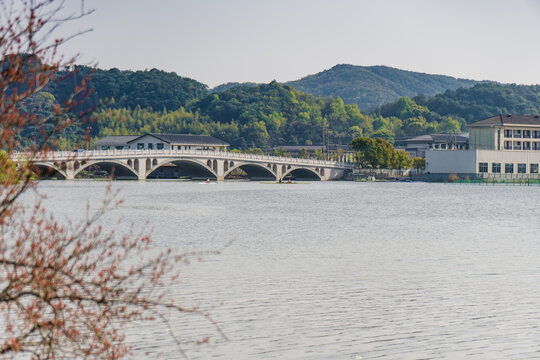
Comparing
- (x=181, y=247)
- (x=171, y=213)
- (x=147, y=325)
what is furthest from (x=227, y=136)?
(x=147, y=325)

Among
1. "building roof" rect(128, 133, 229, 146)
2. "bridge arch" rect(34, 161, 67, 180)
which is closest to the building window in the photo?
"building roof" rect(128, 133, 229, 146)

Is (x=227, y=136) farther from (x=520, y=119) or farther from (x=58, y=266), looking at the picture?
(x=58, y=266)

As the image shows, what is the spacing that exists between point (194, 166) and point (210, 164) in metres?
7.30

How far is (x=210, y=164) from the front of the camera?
105625 mm

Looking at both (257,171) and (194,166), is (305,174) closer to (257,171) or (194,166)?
(257,171)

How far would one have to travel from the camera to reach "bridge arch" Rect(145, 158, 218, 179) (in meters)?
98.2

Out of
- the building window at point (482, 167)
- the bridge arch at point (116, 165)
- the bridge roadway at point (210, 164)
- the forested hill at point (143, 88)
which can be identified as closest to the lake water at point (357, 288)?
the bridge roadway at point (210, 164)

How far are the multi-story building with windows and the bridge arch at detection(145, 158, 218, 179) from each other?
3397cm

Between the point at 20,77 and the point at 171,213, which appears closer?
the point at 20,77

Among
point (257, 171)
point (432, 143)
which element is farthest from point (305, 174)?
point (432, 143)

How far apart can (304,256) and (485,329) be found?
11.6 m

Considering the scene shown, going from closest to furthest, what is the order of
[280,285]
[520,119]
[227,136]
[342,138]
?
[280,285]
[520,119]
[227,136]
[342,138]

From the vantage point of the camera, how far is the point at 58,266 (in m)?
7.19

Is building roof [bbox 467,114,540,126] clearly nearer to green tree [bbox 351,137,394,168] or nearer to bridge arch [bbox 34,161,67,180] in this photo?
green tree [bbox 351,137,394,168]
